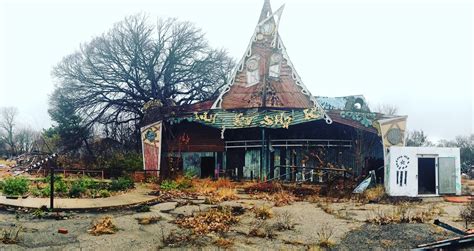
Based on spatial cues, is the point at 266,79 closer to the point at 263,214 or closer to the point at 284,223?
the point at 263,214

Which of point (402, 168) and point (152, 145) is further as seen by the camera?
point (152, 145)

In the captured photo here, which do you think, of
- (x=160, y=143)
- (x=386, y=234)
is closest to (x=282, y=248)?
(x=386, y=234)

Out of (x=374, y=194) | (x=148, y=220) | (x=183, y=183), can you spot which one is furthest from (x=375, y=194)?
(x=148, y=220)

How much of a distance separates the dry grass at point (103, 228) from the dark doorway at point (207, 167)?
13667 millimetres

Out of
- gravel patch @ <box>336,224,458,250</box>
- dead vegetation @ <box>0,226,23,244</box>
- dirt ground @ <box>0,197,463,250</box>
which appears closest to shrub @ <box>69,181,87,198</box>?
dirt ground @ <box>0,197,463,250</box>

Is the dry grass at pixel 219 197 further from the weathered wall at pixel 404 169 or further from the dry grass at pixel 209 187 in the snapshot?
the weathered wall at pixel 404 169

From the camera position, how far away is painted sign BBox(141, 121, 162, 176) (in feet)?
73.4

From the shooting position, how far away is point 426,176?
17.0 metres

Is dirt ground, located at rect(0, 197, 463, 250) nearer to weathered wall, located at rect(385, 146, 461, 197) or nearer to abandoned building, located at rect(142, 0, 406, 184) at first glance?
weathered wall, located at rect(385, 146, 461, 197)

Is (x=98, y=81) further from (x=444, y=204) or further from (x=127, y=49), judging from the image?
(x=444, y=204)

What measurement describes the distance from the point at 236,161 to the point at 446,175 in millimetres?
10885

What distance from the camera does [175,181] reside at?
1820cm

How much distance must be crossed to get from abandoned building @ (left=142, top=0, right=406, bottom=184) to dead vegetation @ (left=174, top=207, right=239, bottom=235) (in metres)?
9.90

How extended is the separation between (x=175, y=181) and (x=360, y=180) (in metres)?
8.10
